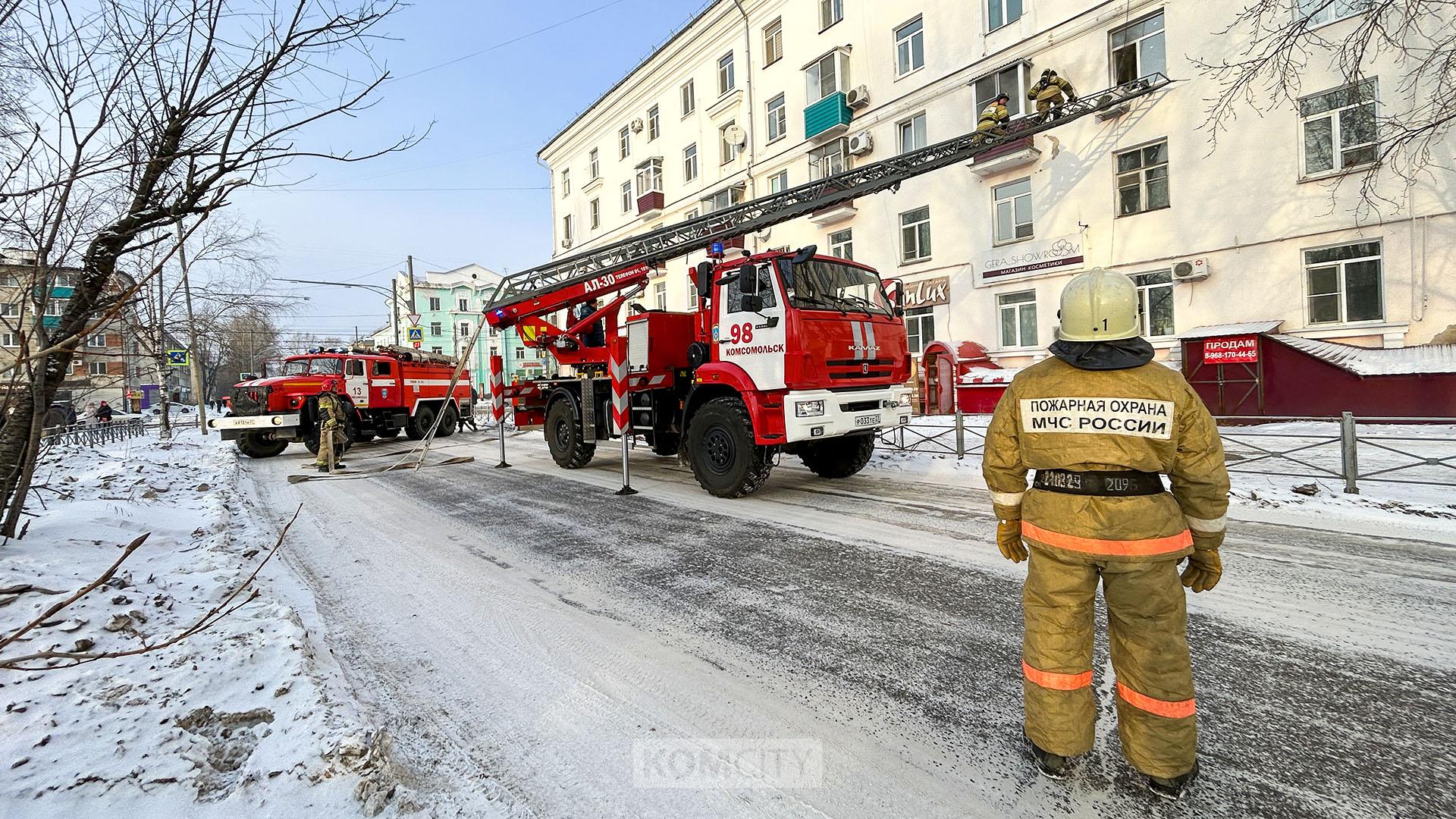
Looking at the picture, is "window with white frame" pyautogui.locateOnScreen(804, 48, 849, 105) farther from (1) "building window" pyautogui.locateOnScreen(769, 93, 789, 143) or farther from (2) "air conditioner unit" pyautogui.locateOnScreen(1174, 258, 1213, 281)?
(2) "air conditioner unit" pyautogui.locateOnScreen(1174, 258, 1213, 281)

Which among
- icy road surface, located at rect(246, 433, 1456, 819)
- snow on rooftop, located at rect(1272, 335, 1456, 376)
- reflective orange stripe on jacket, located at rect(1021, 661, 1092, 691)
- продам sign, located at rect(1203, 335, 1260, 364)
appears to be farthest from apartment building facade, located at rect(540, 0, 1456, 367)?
reflective orange stripe on jacket, located at rect(1021, 661, 1092, 691)

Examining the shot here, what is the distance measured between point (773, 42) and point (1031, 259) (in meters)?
13.8

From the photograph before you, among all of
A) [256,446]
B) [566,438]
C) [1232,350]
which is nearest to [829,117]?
[1232,350]

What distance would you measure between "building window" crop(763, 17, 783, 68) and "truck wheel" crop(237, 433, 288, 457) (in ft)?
67.7

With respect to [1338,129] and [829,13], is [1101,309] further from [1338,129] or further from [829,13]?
[829,13]

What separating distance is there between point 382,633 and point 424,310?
70623mm

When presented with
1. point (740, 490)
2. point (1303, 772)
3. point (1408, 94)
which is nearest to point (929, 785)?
point (1303, 772)

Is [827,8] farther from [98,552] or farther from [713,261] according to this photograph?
[98,552]

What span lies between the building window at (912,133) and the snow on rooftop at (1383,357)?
11.1 meters

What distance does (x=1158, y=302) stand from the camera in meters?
15.1

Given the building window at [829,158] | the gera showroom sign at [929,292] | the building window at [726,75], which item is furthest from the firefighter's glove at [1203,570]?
the building window at [726,75]

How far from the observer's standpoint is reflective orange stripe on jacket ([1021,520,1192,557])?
205 cm

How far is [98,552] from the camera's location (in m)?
4.17

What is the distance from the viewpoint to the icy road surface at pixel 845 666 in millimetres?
2164
